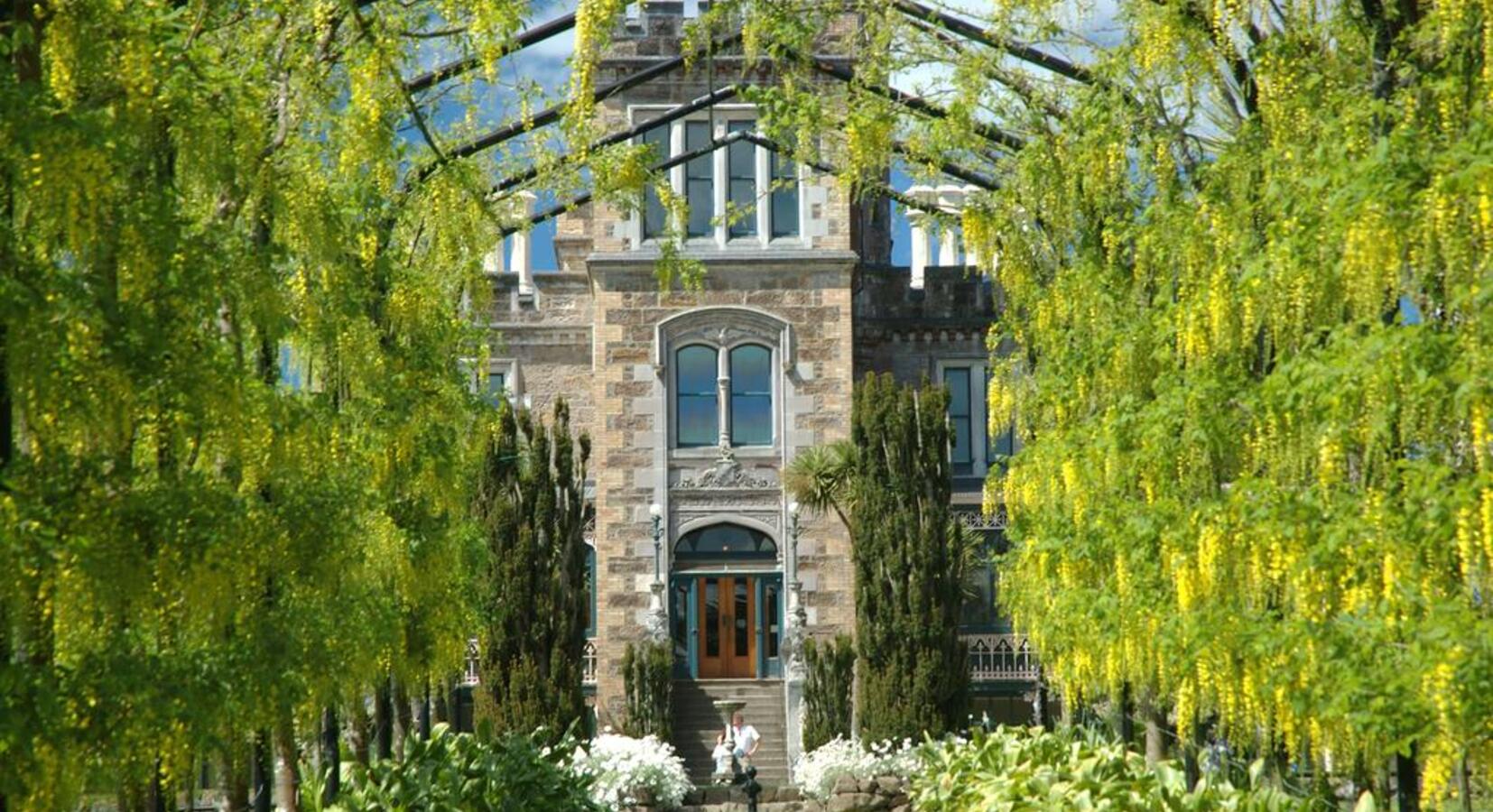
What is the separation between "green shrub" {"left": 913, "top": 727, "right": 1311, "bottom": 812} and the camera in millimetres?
14328

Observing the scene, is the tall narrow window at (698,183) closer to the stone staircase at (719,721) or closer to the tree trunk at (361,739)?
the stone staircase at (719,721)

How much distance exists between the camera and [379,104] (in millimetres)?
13672

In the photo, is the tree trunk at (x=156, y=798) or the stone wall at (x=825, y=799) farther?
the stone wall at (x=825, y=799)

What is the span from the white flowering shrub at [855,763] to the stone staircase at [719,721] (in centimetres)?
416

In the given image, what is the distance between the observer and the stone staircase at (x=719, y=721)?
29.4 m

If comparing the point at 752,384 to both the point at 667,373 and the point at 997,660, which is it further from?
the point at 997,660

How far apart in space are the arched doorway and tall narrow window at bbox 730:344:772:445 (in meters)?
1.86

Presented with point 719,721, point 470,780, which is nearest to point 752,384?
point 719,721

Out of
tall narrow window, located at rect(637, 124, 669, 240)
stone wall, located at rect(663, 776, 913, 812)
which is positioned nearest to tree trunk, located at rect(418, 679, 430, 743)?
stone wall, located at rect(663, 776, 913, 812)

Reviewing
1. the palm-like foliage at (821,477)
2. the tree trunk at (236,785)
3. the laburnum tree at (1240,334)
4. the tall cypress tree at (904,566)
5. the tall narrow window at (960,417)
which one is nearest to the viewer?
the laburnum tree at (1240,334)

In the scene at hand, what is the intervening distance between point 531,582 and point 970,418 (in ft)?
39.1

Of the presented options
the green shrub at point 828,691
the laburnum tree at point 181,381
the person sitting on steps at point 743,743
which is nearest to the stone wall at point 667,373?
the green shrub at point 828,691

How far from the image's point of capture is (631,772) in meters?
23.2

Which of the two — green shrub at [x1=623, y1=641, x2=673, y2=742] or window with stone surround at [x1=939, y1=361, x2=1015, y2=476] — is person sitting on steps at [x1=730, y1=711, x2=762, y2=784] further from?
window with stone surround at [x1=939, y1=361, x2=1015, y2=476]
